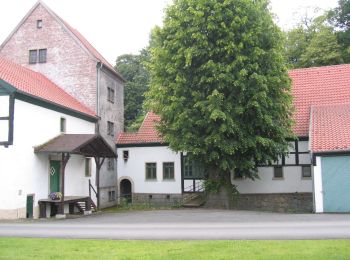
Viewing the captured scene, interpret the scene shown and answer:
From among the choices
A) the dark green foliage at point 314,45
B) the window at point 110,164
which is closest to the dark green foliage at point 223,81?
the window at point 110,164

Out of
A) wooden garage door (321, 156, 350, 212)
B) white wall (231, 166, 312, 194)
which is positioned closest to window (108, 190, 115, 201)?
white wall (231, 166, 312, 194)

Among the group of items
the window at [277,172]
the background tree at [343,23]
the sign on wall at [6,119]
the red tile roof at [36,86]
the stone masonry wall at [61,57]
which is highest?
the background tree at [343,23]

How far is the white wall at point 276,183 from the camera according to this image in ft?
86.6

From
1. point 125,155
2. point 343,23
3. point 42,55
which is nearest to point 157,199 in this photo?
point 125,155

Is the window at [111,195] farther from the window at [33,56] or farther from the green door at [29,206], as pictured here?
the window at [33,56]

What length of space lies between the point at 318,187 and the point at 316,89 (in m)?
10.9

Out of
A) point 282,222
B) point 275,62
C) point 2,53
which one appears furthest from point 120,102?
point 282,222

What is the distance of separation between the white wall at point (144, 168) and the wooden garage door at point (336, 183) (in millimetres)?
11766

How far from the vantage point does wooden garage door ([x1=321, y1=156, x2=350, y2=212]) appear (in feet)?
64.7

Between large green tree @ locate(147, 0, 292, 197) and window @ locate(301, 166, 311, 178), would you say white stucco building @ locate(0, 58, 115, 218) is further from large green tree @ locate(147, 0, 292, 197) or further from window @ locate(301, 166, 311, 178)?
window @ locate(301, 166, 311, 178)

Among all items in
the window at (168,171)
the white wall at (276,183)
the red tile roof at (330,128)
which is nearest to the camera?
the red tile roof at (330,128)

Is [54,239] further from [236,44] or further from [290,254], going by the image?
[236,44]

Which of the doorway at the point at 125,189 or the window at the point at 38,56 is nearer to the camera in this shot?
the window at the point at 38,56

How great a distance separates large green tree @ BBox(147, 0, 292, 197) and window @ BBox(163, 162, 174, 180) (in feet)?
23.0
